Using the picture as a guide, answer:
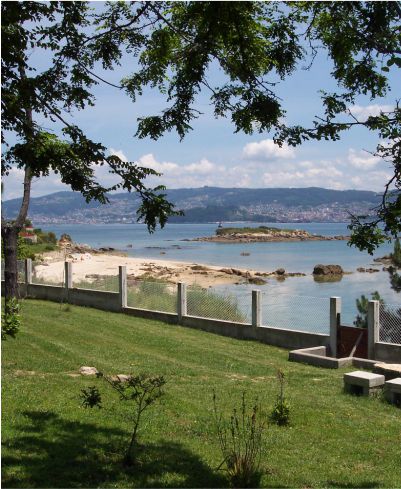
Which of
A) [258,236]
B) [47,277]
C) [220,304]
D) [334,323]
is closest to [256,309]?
[220,304]

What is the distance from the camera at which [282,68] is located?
22.1 feet

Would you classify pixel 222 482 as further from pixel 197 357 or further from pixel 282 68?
pixel 197 357

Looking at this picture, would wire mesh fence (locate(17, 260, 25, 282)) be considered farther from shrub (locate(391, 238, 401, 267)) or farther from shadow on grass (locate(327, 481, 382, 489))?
shadow on grass (locate(327, 481, 382, 489))

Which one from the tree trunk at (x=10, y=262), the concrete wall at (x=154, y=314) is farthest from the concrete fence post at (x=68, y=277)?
the tree trunk at (x=10, y=262)

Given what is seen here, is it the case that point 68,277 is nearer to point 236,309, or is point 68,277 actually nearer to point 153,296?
point 153,296

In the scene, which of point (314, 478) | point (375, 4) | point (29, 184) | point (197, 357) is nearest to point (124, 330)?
point (197, 357)

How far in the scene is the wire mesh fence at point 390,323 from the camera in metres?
15.5

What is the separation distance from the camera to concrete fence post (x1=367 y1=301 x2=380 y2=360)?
15.8 metres

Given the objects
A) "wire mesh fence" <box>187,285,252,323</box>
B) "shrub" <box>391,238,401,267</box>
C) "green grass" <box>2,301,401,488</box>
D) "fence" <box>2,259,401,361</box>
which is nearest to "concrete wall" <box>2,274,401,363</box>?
"fence" <box>2,259,401,361</box>

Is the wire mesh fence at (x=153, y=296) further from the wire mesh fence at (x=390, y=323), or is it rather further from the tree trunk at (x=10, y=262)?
the wire mesh fence at (x=390, y=323)

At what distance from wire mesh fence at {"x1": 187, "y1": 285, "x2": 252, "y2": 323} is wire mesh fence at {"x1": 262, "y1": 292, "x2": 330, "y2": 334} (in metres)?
0.61

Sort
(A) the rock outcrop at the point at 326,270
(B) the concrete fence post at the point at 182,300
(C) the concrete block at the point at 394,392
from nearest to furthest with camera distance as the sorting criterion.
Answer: (C) the concrete block at the point at 394,392 < (B) the concrete fence post at the point at 182,300 < (A) the rock outcrop at the point at 326,270

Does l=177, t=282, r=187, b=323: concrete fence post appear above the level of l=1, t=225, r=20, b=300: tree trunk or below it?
below

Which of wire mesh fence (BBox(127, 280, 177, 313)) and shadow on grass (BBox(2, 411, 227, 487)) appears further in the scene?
wire mesh fence (BBox(127, 280, 177, 313))
